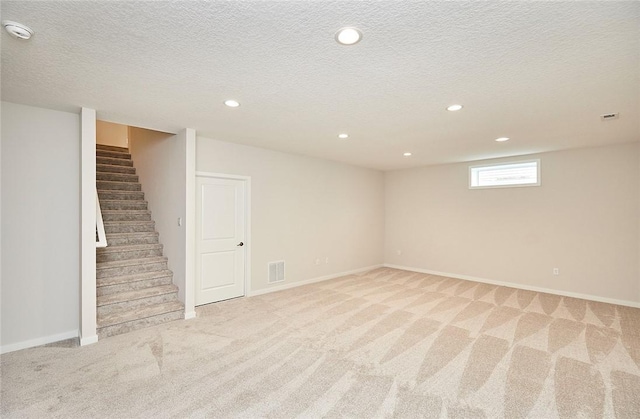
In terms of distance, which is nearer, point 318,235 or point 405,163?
point 318,235

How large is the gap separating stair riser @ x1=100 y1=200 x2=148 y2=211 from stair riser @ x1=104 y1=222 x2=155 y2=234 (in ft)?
1.33

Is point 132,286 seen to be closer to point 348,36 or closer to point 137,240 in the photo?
point 137,240

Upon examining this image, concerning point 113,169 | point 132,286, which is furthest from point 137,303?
point 113,169

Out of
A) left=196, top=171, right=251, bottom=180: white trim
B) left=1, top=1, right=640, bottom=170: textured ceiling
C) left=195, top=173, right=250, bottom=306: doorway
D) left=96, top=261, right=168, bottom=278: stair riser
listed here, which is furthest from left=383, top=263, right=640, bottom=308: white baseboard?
left=96, top=261, right=168, bottom=278: stair riser

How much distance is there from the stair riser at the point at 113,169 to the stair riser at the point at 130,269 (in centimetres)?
223

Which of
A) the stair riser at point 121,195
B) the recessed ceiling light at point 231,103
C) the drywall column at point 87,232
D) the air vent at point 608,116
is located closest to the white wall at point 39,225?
the drywall column at point 87,232

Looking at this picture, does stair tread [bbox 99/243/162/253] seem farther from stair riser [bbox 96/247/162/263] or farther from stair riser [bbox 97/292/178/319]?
stair riser [bbox 97/292/178/319]

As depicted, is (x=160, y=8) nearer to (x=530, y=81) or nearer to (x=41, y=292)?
(x=530, y=81)

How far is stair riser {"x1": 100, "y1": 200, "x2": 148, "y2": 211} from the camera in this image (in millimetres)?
4617

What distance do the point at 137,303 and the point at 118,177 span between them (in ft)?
8.97

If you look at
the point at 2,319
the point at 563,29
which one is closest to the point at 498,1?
the point at 563,29

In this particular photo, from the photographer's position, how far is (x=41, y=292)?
308 centimetres

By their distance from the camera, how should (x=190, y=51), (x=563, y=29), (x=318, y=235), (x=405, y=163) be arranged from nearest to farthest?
(x=563, y=29) → (x=190, y=51) → (x=318, y=235) → (x=405, y=163)

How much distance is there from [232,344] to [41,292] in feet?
7.06
